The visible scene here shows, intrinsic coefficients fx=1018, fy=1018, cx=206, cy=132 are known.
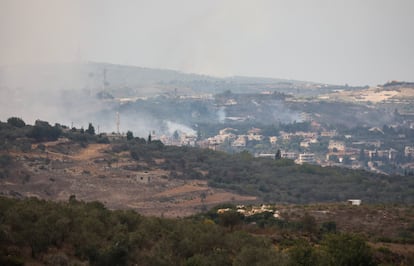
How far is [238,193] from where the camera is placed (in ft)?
486

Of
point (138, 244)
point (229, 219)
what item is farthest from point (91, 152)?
point (138, 244)

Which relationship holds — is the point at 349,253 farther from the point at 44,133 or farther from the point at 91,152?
the point at 44,133

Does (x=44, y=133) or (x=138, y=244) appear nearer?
(x=138, y=244)

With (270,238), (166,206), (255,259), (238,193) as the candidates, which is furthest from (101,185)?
(255,259)

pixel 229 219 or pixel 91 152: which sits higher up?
pixel 229 219

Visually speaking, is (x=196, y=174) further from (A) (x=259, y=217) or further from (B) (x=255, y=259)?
(B) (x=255, y=259)

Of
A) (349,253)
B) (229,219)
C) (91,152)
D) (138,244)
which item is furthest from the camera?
(91,152)

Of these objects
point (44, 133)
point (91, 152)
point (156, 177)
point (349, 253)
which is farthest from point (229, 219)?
point (44, 133)

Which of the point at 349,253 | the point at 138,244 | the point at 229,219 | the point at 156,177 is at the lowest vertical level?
the point at 156,177

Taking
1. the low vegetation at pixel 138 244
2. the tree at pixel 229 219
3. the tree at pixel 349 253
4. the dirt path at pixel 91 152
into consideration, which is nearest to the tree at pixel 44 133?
the dirt path at pixel 91 152

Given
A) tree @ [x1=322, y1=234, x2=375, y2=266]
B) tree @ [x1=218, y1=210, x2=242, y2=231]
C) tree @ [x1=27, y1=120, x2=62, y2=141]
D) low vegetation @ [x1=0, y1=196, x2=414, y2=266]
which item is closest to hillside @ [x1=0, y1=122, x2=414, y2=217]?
tree @ [x1=27, y1=120, x2=62, y2=141]

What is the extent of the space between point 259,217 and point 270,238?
1688cm

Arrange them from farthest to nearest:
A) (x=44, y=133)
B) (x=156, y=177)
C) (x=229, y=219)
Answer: (x=44, y=133) → (x=156, y=177) → (x=229, y=219)

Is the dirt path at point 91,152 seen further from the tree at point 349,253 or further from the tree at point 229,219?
the tree at point 349,253
